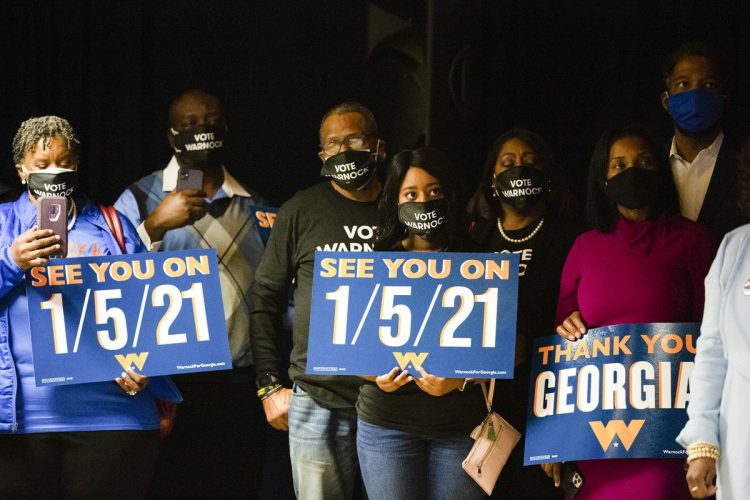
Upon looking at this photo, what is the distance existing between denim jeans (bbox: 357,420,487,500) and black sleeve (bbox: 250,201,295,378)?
636 millimetres

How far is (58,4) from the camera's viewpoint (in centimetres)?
421

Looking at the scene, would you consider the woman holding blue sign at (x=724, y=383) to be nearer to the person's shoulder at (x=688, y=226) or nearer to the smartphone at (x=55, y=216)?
the person's shoulder at (x=688, y=226)

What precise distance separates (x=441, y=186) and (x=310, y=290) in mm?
562

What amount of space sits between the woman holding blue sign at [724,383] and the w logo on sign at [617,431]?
0.30 m

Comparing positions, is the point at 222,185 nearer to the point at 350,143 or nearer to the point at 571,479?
the point at 350,143

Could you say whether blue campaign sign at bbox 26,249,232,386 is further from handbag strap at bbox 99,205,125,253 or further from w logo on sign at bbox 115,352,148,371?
handbag strap at bbox 99,205,125,253

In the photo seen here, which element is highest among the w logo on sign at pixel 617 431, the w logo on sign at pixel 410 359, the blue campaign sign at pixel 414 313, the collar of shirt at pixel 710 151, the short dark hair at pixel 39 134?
the short dark hair at pixel 39 134

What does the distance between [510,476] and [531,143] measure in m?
1.01

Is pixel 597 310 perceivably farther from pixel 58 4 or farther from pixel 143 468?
pixel 58 4

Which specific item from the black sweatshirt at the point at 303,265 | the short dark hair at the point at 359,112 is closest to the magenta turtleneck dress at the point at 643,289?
the black sweatshirt at the point at 303,265

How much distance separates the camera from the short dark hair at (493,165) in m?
3.32

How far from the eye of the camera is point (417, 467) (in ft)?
9.69

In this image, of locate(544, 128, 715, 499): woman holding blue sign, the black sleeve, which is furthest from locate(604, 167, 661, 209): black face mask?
the black sleeve

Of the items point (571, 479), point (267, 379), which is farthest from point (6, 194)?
point (571, 479)
